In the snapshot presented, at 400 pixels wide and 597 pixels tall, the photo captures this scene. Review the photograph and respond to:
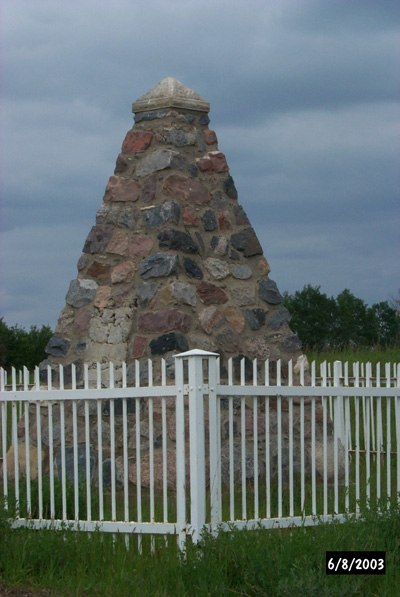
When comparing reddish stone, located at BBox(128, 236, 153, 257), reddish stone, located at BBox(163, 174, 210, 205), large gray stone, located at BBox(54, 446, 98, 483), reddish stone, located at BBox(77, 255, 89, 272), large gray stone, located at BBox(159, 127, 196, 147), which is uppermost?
large gray stone, located at BBox(159, 127, 196, 147)

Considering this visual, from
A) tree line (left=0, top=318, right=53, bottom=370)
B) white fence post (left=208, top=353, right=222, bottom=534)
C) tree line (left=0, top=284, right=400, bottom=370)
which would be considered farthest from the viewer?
tree line (left=0, top=284, right=400, bottom=370)

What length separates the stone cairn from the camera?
8.57m

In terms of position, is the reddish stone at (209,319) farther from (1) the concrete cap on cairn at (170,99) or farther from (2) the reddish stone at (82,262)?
(1) the concrete cap on cairn at (170,99)

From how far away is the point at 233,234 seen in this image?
30.5 ft

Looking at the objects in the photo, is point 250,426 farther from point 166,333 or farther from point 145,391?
point 145,391

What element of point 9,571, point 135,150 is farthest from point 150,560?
point 135,150

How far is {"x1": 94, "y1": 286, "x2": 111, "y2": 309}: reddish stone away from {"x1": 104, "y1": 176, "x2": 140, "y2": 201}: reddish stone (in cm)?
105

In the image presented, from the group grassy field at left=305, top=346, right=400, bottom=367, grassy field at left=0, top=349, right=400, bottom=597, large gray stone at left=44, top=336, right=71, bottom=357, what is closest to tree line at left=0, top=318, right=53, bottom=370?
grassy field at left=305, top=346, right=400, bottom=367

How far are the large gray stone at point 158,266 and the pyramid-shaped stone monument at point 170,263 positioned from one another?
0.04ft

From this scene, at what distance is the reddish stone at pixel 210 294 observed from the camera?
874 centimetres

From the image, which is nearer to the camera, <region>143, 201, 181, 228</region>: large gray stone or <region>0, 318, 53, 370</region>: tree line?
<region>143, 201, 181, 228</region>: large gray stone

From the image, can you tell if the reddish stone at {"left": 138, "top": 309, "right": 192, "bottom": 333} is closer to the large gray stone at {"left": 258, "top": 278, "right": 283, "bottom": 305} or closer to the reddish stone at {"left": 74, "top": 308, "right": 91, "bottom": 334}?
the reddish stone at {"left": 74, "top": 308, "right": 91, "bottom": 334}

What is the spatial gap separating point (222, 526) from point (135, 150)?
4.70m

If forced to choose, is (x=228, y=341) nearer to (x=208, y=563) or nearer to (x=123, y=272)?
(x=123, y=272)
